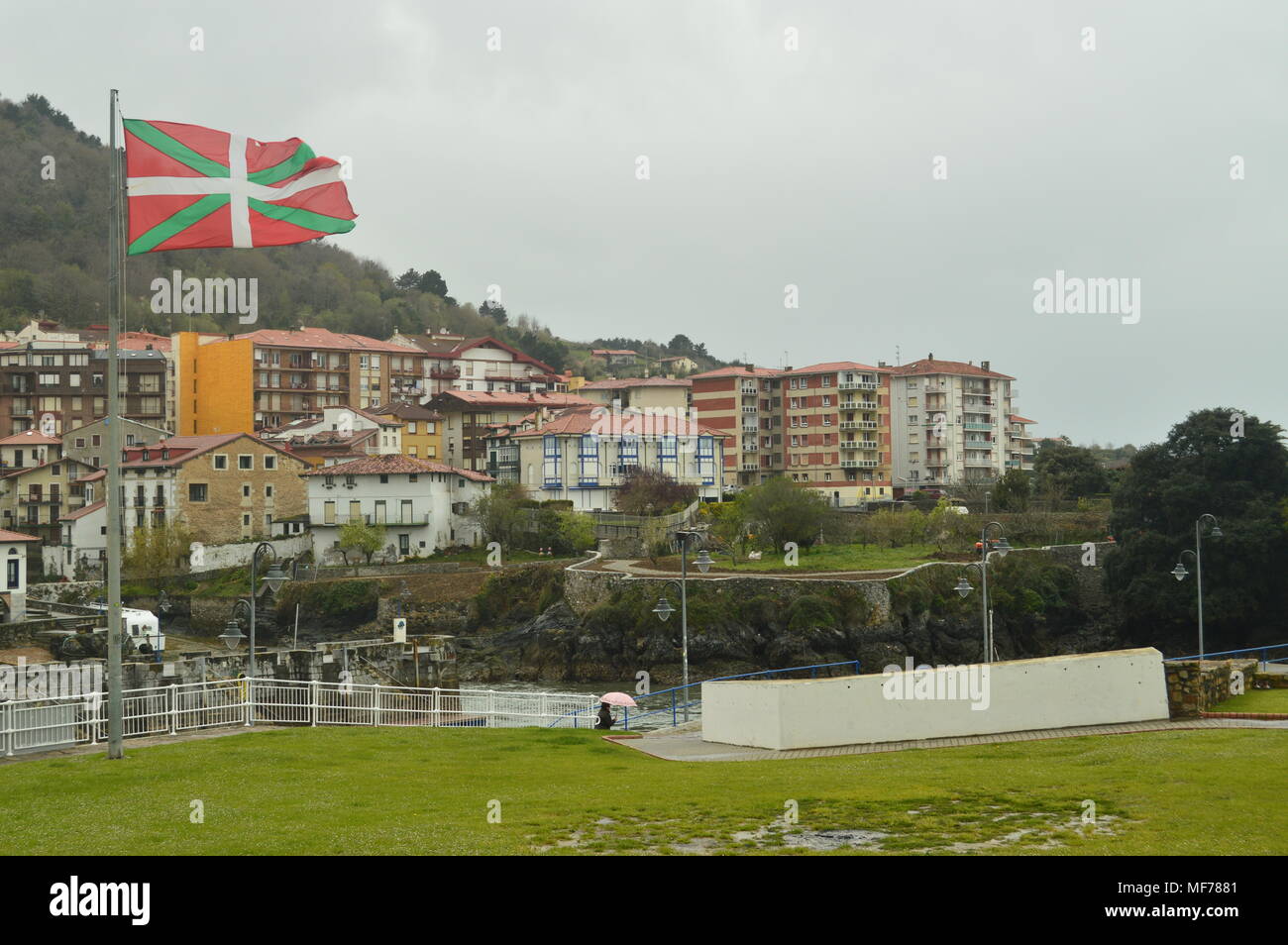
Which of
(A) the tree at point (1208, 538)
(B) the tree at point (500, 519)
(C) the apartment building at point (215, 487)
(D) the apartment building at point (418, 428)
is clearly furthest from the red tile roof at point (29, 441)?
(A) the tree at point (1208, 538)

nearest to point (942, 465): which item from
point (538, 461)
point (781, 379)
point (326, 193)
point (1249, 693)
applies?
point (781, 379)

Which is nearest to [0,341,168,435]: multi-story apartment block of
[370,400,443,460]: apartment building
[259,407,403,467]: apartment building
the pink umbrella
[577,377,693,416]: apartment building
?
[259,407,403,467]: apartment building

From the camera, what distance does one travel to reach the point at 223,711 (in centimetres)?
2570

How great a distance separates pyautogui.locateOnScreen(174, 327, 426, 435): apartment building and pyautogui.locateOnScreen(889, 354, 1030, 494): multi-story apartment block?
48389 millimetres

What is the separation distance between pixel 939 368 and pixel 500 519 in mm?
57248

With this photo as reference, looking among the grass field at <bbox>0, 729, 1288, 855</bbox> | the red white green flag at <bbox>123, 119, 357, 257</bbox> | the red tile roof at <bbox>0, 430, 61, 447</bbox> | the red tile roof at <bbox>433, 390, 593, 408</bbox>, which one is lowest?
the grass field at <bbox>0, 729, 1288, 855</bbox>

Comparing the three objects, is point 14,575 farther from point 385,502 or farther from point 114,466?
point 114,466

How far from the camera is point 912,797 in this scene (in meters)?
14.9

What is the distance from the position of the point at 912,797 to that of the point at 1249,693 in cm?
1455

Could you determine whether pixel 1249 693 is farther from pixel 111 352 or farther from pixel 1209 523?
pixel 1209 523

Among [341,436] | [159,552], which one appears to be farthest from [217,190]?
[341,436]

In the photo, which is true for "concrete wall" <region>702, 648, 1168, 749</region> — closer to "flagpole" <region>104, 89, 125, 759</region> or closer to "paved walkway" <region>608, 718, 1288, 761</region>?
"paved walkway" <region>608, 718, 1288, 761</region>

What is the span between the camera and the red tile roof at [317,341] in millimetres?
125312

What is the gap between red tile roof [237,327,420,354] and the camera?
12531 cm
